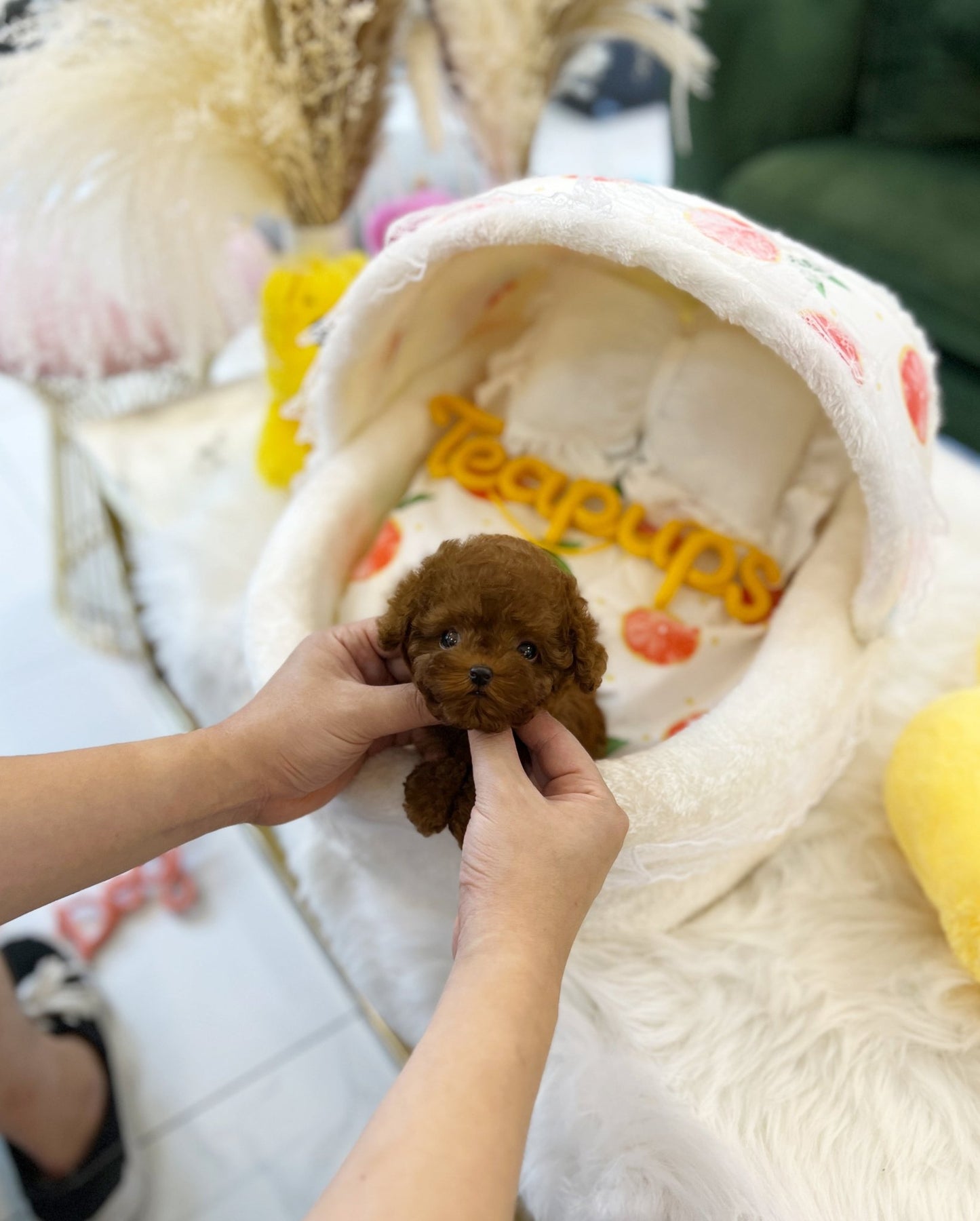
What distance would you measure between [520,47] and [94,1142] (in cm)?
148

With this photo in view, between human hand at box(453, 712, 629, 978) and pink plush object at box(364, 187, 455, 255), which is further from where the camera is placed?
pink plush object at box(364, 187, 455, 255)

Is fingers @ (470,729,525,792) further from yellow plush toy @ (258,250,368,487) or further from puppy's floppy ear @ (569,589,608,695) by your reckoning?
yellow plush toy @ (258,250,368,487)

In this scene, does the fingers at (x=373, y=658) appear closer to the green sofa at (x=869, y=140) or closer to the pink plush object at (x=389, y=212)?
the pink plush object at (x=389, y=212)

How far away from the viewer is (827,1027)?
2.21ft

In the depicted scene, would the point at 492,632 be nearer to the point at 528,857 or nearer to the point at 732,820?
the point at 528,857

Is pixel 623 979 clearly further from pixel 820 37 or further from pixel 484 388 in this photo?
pixel 820 37

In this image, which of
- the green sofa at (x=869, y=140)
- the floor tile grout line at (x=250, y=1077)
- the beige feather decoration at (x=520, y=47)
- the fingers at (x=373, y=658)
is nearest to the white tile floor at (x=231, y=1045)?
the floor tile grout line at (x=250, y=1077)

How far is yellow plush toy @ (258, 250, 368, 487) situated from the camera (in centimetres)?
104

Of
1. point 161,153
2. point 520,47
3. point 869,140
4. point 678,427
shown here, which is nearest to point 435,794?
point 678,427

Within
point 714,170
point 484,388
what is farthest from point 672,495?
point 714,170

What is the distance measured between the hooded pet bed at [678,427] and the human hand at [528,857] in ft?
0.31

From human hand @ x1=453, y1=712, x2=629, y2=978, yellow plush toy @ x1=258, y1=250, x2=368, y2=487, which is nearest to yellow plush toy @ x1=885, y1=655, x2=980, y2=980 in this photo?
human hand @ x1=453, y1=712, x2=629, y2=978

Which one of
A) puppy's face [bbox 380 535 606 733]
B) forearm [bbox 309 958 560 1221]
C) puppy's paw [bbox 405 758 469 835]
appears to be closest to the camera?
forearm [bbox 309 958 560 1221]

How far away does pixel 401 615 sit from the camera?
551 millimetres
